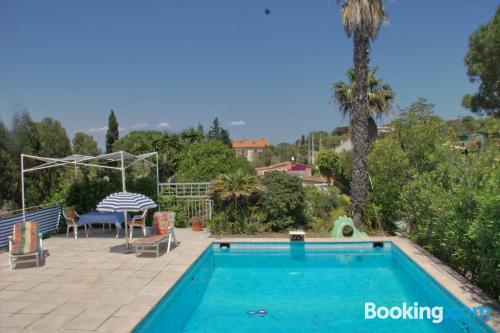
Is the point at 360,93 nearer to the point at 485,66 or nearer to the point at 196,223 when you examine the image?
the point at 196,223

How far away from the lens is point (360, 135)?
461 inches

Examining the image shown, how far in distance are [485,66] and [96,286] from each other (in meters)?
18.0

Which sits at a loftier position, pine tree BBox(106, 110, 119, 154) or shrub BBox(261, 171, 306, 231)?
pine tree BBox(106, 110, 119, 154)

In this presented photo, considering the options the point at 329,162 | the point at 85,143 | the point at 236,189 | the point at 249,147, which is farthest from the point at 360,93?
the point at 249,147

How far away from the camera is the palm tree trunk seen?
11594 mm

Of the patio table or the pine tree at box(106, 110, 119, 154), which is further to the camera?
the pine tree at box(106, 110, 119, 154)

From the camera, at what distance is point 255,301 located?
7.20m

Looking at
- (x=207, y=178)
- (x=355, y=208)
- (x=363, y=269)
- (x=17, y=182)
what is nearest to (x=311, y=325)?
(x=363, y=269)

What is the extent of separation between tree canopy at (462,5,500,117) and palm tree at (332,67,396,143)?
402cm

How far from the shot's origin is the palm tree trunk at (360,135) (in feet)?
38.0

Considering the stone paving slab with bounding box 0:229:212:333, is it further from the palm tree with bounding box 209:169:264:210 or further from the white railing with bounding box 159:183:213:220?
the white railing with bounding box 159:183:213:220

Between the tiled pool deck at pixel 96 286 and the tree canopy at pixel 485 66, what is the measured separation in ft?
35.9

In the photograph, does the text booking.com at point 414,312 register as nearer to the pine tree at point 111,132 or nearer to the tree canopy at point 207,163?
the tree canopy at point 207,163

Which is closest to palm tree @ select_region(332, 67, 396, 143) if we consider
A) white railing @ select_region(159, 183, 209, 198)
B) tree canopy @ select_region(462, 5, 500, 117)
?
tree canopy @ select_region(462, 5, 500, 117)
